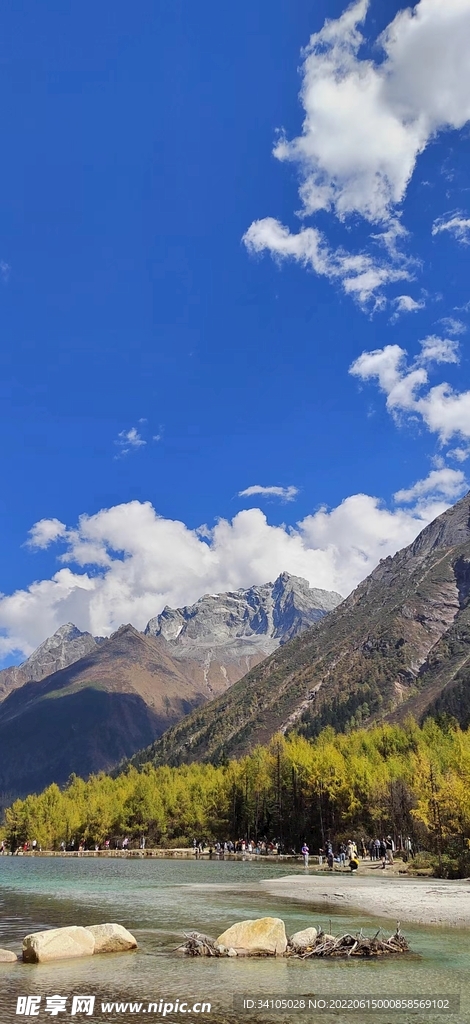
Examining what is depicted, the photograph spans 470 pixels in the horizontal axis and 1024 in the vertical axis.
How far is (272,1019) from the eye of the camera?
15.9 metres

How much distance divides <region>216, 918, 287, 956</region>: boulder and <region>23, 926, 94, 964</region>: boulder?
4768 mm

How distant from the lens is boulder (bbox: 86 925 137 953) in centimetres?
2392

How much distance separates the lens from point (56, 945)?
22734 millimetres

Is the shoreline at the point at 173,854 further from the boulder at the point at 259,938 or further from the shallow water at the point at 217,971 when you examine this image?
the boulder at the point at 259,938

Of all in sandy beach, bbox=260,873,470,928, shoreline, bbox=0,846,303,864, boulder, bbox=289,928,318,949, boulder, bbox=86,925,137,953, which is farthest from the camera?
shoreline, bbox=0,846,303,864

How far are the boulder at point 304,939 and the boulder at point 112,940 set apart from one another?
5.91 meters

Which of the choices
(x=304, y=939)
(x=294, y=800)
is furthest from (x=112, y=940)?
(x=294, y=800)

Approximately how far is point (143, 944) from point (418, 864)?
50799mm

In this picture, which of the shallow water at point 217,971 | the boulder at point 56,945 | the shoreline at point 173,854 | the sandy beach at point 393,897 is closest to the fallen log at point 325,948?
the shallow water at point 217,971

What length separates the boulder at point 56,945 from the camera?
2234cm

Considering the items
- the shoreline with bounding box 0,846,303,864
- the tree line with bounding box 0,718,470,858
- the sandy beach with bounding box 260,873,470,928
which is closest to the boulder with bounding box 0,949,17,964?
the sandy beach with bounding box 260,873,470,928

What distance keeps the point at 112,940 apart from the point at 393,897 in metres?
22.8

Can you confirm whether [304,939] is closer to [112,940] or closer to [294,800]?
[112,940]

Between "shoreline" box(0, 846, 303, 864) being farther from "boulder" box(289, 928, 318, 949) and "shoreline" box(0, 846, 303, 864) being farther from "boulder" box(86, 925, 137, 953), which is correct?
"boulder" box(86, 925, 137, 953)
